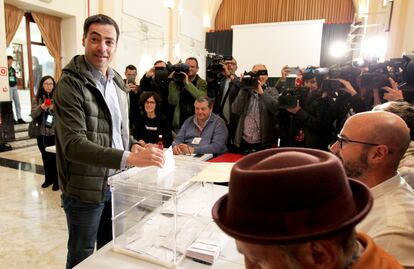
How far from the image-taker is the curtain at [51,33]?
5961mm

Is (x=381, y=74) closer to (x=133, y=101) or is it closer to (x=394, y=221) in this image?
(x=394, y=221)

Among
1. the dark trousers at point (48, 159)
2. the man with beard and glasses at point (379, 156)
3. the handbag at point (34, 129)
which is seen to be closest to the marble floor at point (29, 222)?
the dark trousers at point (48, 159)

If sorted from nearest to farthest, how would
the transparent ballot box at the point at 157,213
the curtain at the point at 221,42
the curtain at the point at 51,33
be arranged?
the transparent ballot box at the point at 157,213, the curtain at the point at 51,33, the curtain at the point at 221,42

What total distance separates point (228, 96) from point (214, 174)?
2025 millimetres

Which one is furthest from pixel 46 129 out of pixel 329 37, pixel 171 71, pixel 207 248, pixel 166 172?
pixel 329 37

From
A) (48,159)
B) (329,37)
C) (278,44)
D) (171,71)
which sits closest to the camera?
(171,71)

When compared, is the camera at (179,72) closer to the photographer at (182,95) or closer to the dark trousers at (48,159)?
the photographer at (182,95)

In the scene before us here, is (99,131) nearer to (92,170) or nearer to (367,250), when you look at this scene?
(92,170)

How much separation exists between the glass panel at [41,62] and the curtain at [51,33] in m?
0.43

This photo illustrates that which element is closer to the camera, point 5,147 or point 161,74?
point 161,74

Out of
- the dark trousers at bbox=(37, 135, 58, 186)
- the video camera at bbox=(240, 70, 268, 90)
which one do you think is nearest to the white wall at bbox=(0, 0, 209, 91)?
the dark trousers at bbox=(37, 135, 58, 186)

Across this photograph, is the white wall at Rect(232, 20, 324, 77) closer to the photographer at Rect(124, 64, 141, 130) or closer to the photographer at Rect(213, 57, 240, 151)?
the photographer at Rect(124, 64, 141, 130)

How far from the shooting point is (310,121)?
2.73 metres

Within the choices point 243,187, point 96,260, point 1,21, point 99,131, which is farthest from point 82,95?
point 1,21
